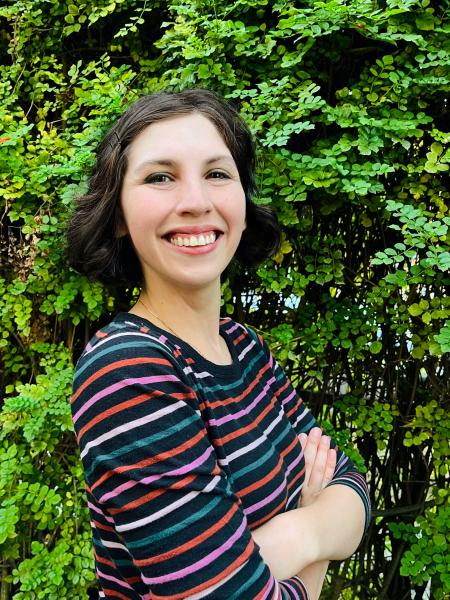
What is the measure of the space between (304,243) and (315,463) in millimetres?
919

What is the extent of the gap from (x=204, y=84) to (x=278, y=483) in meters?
1.37

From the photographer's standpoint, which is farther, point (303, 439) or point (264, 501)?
point (303, 439)

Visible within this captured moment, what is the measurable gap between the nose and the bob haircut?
17 cm

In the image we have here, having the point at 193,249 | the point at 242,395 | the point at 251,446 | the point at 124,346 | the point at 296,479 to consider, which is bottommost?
the point at 296,479

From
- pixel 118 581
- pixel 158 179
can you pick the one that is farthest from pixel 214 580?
pixel 158 179

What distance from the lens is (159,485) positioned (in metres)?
1.08

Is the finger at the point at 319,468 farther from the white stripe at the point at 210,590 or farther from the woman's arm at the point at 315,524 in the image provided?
the white stripe at the point at 210,590

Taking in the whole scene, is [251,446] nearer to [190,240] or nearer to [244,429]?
[244,429]

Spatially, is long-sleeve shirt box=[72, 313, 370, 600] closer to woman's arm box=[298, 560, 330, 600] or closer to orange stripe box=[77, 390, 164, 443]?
orange stripe box=[77, 390, 164, 443]

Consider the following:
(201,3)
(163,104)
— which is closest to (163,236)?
(163,104)

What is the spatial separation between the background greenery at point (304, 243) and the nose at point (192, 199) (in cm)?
62

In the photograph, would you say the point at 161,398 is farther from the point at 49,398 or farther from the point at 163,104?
the point at 49,398

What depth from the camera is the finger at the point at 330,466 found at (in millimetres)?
1673

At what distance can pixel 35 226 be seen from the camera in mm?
2311
